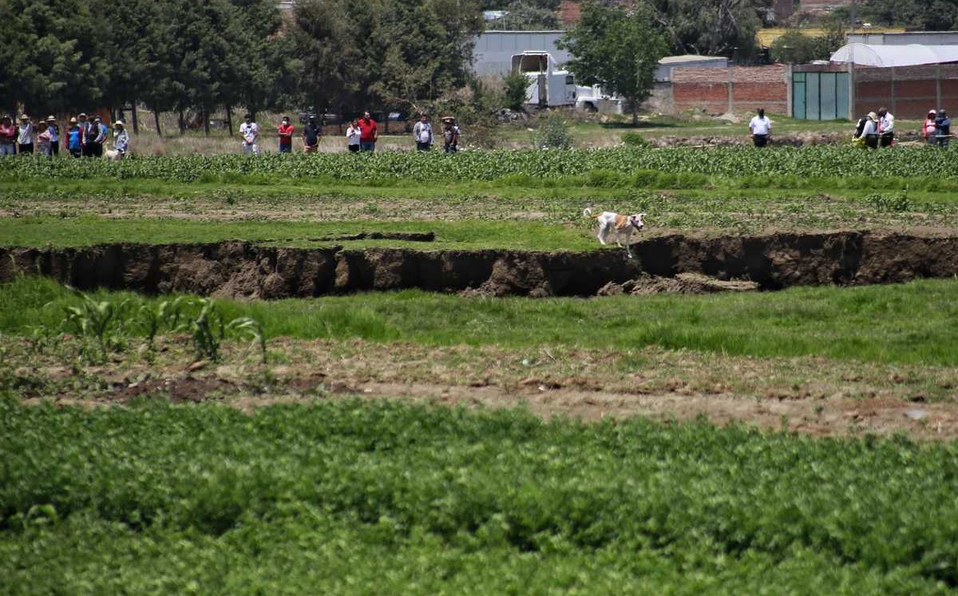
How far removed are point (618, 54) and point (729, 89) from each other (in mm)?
7724

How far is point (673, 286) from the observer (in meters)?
19.2

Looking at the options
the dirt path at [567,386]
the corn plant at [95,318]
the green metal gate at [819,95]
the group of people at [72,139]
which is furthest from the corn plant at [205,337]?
the green metal gate at [819,95]

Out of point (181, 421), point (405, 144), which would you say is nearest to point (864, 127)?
point (405, 144)

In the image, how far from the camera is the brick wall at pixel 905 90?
6328cm

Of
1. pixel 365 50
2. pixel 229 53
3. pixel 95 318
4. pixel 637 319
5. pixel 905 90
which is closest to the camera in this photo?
pixel 95 318

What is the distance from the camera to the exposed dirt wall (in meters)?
18.7

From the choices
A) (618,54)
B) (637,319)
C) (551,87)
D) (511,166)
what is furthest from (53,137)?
(551,87)

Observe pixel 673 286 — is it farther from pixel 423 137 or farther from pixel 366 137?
pixel 366 137

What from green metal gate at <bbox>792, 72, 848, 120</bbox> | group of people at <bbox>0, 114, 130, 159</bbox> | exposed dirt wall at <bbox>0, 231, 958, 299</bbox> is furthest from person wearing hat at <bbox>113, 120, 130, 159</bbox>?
green metal gate at <bbox>792, 72, 848, 120</bbox>

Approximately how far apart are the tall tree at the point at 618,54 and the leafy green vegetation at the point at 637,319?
47.5 m

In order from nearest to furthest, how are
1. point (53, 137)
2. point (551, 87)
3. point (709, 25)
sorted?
1. point (53, 137)
2. point (551, 87)
3. point (709, 25)

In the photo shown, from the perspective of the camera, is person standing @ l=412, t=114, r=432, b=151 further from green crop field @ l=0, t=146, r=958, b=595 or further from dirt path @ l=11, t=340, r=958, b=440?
dirt path @ l=11, t=340, r=958, b=440

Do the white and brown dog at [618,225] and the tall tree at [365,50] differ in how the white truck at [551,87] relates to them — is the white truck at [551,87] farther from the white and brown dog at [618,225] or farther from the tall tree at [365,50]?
the white and brown dog at [618,225]

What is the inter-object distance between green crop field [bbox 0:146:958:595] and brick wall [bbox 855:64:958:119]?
44632mm
